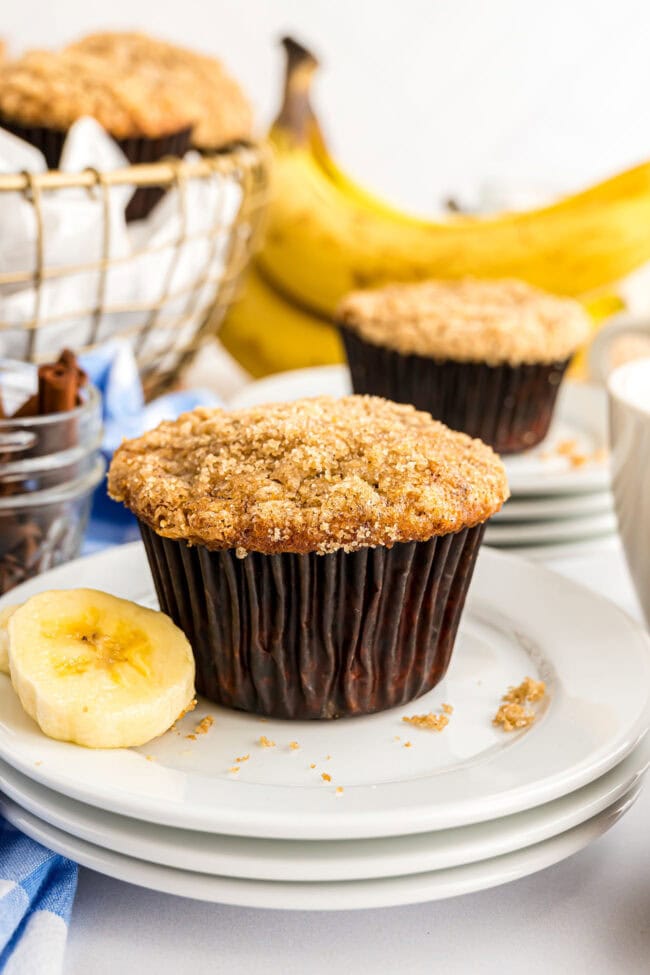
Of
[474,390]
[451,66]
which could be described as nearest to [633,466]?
[474,390]

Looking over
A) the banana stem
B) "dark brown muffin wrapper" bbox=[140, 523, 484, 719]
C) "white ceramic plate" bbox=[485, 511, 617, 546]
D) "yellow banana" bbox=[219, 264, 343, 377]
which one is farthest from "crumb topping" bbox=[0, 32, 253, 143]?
"dark brown muffin wrapper" bbox=[140, 523, 484, 719]

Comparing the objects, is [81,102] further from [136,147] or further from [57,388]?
[57,388]

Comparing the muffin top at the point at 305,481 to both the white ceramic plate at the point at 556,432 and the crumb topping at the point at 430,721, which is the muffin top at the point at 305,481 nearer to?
the crumb topping at the point at 430,721

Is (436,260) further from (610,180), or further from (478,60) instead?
(478,60)

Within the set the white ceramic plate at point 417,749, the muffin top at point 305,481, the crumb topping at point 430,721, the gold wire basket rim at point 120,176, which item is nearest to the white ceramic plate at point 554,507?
the white ceramic plate at point 417,749

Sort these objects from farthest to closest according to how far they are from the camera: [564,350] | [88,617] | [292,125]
→ [292,125] < [564,350] < [88,617]

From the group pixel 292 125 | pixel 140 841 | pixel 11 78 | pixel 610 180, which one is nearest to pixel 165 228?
pixel 11 78
